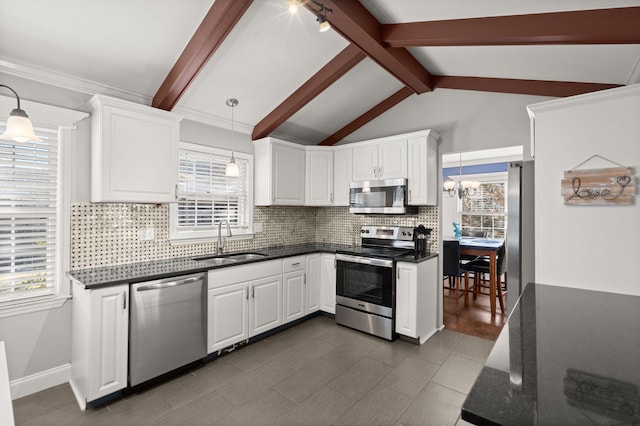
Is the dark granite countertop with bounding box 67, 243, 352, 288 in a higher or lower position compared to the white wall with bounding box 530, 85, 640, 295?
lower

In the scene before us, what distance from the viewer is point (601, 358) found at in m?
0.94

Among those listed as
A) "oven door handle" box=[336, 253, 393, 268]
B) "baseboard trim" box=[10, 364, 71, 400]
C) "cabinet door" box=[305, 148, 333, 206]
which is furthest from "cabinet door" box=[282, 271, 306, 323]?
"baseboard trim" box=[10, 364, 71, 400]

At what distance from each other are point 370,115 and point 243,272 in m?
2.64

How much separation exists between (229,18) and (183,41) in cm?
54

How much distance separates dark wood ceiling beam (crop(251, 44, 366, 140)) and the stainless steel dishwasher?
1.95m

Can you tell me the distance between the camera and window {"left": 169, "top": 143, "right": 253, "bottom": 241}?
332 cm

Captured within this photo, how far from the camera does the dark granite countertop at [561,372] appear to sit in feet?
2.23

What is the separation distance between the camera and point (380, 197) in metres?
3.76

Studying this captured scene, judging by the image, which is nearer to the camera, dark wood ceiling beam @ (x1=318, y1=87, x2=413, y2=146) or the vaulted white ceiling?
the vaulted white ceiling

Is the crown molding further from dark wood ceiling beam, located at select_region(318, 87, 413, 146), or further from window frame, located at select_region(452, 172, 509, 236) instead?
window frame, located at select_region(452, 172, 509, 236)

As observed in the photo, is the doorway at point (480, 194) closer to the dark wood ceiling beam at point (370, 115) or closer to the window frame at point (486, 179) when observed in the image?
the window frame at point (486, 179)

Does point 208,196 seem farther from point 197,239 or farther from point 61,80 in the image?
point 61,80

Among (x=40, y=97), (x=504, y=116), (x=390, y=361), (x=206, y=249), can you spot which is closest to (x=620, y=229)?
(x=504, y=116)

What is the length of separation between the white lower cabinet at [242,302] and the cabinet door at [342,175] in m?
1.24
